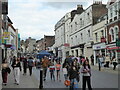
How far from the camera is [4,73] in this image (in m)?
11.1

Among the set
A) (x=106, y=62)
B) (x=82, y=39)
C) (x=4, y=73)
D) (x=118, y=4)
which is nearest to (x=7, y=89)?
(x=4, y=73)

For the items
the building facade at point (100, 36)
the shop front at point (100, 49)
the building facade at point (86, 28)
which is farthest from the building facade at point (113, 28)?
the building facade at point (86, 28)

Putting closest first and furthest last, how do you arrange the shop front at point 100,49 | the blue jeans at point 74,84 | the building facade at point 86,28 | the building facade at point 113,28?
the blue jeans at point 74,84 < the building facade at point 113,28 < the shop front at point 100,49 < the building facade at point 86,28

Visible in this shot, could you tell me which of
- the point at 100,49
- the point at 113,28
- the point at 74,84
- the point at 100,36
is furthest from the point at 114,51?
the point at 74,84

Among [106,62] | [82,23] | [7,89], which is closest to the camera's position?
[7,89]

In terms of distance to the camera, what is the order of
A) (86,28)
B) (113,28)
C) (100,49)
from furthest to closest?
(86,28) → (100,49) → (113,28)

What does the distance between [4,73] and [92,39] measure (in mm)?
23451

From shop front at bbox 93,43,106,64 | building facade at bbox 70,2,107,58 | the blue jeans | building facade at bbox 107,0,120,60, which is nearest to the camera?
the blue jeans

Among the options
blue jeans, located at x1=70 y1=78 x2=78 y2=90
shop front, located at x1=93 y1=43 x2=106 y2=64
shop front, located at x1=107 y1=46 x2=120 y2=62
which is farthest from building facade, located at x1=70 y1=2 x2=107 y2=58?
blue jeans, located at x1=70 y1=78 x2=78 y2=90

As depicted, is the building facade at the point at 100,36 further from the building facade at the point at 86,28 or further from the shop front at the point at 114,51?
the shop front at the point at 114,51

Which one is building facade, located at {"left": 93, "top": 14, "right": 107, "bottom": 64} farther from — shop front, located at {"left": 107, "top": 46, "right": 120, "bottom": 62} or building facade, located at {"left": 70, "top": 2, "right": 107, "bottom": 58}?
shop front, located at {"left": 107, "top": 46, "right": 120, "bottom": 62}

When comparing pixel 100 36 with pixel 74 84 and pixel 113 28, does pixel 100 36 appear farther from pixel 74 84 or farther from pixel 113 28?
pixel 74 84

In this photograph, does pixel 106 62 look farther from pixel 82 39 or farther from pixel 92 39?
pixel 82 39

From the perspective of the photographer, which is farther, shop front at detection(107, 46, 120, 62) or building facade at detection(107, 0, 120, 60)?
building facade at detection(107, 0, 120, 60)
